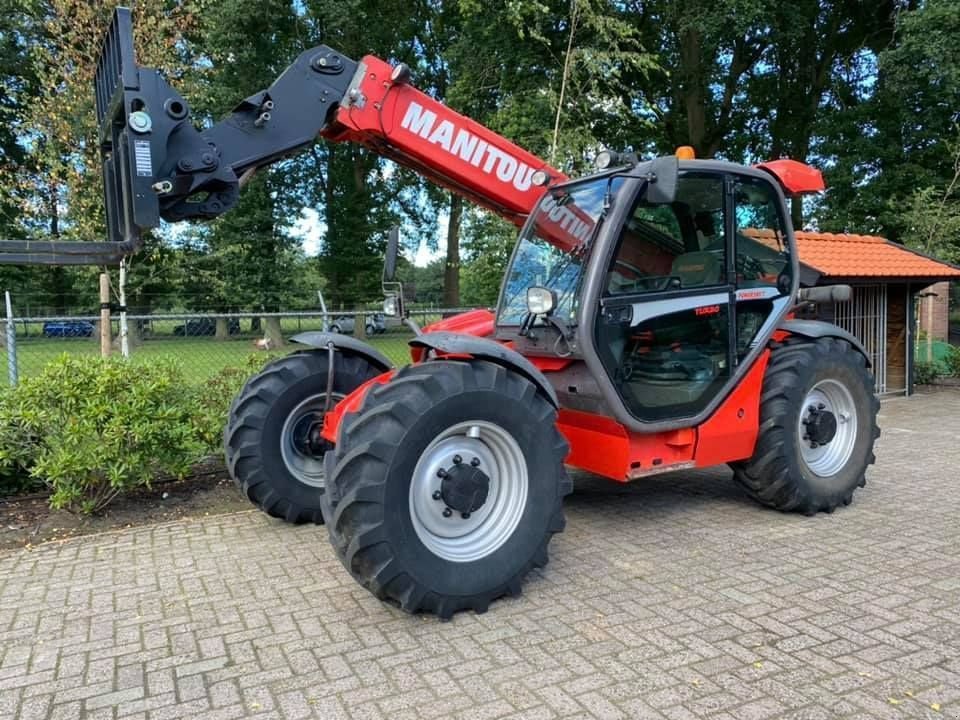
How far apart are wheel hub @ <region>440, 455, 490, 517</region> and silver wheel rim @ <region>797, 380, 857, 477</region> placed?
288 cm

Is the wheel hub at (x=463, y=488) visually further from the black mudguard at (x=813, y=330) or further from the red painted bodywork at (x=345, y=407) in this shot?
the black mudguard at (x=813, y=330)

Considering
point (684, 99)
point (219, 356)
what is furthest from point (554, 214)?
point (684, 99)

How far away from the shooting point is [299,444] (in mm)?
5039

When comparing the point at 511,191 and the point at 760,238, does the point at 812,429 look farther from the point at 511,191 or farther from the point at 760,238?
the point at 511,191

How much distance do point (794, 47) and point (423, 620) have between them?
20.8 metres

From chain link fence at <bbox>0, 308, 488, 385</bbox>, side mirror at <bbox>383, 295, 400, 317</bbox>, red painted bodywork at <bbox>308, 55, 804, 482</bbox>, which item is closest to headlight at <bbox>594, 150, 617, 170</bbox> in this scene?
red painted bodywork at <bbox>308, 55, 804, 482</bbox>

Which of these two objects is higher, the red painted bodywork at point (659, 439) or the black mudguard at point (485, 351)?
the black mudguard at point (485, 351)

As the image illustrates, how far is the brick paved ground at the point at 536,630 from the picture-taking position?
2.85 meters

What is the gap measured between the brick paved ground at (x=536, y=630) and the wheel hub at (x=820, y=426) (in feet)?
1.92

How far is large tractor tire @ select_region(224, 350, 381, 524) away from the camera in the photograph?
191 inches

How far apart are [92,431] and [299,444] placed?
154 centimetres

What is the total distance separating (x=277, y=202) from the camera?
84.3 ft

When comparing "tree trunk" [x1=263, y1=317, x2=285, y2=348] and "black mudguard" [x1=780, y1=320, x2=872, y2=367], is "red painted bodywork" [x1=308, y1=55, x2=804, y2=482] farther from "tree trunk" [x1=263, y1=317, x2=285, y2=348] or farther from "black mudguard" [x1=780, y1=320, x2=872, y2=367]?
"tree trunk" [x1=263, y1=317, x2=285, y2=348]

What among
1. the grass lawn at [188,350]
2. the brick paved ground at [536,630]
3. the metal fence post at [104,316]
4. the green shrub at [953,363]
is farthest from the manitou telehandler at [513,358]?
the green shrub at [953,363]
